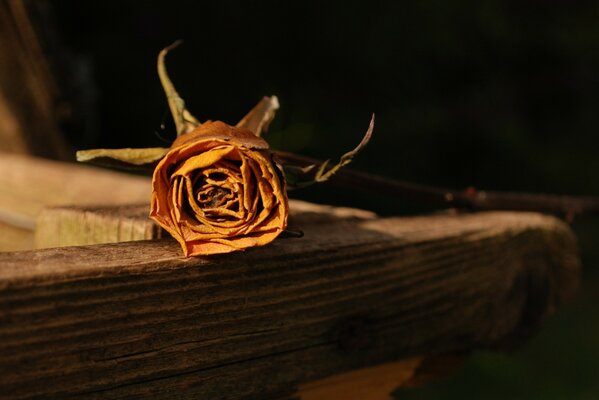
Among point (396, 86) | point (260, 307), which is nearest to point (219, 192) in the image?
point (260, 307)

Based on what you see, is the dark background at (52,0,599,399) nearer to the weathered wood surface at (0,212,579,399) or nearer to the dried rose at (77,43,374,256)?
the weathered wood surface at (0,212,579,399)

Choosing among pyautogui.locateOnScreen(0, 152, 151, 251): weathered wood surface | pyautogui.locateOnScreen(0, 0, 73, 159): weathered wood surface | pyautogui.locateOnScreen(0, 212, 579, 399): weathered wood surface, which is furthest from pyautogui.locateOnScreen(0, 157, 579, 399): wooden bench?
pyautogui.locateOnScreen(0, 0, 73, 159): weathered wood surface

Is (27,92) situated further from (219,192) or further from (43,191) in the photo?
(219,192)

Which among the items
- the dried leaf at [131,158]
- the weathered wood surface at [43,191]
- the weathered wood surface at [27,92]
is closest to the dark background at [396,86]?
Answer: the weathered wood surface at [27,92]

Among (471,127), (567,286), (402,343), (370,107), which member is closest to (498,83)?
(471,127)

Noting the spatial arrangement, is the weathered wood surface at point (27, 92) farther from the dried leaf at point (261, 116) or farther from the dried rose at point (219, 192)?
the dried rose at point (219, 192)

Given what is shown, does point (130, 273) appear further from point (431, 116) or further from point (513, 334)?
point (431, 116)
